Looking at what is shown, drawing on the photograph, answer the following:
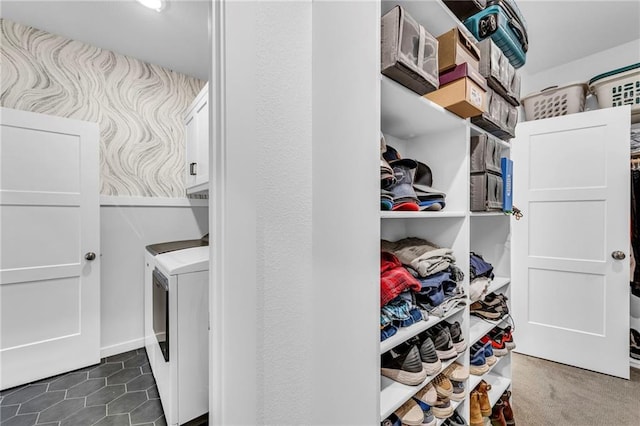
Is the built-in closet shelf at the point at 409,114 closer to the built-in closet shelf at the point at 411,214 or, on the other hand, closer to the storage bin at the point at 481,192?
the storage bin at the point at 481,192

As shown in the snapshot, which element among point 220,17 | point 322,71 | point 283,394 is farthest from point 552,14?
point 283,394

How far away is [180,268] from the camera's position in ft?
4.82

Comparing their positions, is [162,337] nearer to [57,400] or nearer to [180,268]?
[180,268]

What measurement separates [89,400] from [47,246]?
1113mm

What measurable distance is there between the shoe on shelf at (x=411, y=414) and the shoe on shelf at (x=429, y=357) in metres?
0.14

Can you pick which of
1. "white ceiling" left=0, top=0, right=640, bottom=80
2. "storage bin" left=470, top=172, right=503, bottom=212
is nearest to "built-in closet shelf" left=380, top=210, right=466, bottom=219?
"storage bin" left=470, top=172, right=503, bottom=212

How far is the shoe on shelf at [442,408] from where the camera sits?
1083 mm

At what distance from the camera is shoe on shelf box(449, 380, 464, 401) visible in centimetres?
116

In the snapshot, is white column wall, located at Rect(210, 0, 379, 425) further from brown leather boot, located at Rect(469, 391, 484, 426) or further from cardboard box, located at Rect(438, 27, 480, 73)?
brown leather boot, located at Rect(469, 391, 484, 426)

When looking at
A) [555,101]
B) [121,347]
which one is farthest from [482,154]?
[121,347]

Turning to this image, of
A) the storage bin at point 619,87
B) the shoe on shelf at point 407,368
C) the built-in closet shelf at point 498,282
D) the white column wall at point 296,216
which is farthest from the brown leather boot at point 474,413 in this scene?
the storage bin at point 619,87

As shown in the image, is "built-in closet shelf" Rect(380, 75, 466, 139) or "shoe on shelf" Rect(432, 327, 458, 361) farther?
"shoe on shelf" Rect(432, 327, 458, 361)

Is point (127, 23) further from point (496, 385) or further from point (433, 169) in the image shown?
point (496, 385)

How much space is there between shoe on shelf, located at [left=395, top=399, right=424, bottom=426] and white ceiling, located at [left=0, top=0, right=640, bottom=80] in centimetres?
240
